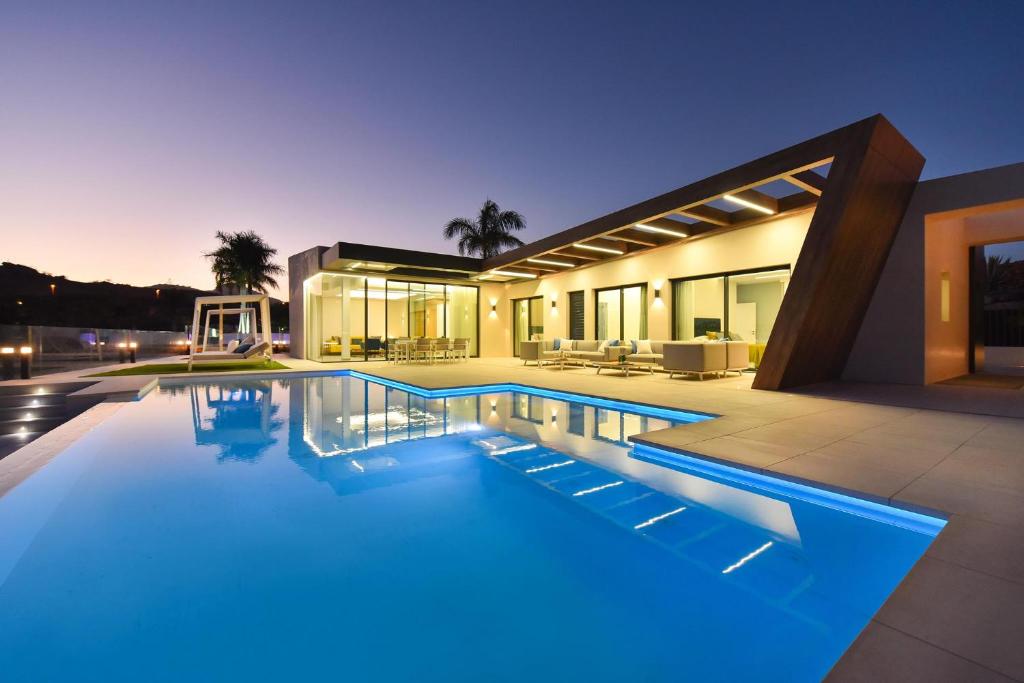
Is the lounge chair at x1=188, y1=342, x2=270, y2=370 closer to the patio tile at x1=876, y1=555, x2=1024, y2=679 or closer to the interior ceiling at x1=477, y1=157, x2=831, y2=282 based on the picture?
the interior ceiling at x1=477, y1=157, x2=831, y2=282

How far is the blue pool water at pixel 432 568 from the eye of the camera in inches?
68.8

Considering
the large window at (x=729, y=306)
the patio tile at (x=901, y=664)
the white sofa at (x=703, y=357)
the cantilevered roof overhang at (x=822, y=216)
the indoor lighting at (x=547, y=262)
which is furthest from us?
the indoor lighting at (x=547, y=262)

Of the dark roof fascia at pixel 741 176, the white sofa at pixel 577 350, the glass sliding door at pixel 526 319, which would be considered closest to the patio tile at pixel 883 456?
the dark roof fascia at pixel 741 176

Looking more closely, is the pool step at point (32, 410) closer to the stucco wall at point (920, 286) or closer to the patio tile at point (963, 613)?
the patio tile at point (963, 613)

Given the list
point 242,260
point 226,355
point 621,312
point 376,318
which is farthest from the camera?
point 242,260

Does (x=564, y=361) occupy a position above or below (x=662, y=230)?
below

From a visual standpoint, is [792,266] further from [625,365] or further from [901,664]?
[901,664]

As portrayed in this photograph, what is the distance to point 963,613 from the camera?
1.66 metres

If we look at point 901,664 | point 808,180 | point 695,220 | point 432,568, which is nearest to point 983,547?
point 901,664

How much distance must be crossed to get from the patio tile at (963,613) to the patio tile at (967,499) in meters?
0.86

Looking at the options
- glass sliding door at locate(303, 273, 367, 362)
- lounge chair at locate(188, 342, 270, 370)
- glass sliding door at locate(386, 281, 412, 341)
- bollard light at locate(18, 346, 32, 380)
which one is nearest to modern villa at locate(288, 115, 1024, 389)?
glass sliding door at locate(303, 273, 367, 362)

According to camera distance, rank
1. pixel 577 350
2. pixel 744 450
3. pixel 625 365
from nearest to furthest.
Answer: pixel 744 450 < pixel 625 365 < pixel 577 350

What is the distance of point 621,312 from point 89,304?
154 feet

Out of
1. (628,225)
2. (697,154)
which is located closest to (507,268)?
(628,225)
